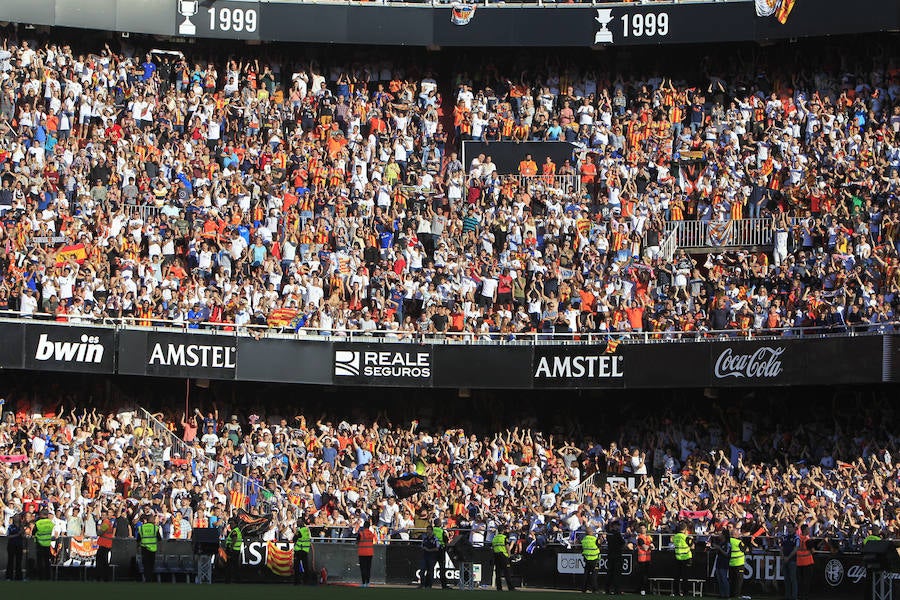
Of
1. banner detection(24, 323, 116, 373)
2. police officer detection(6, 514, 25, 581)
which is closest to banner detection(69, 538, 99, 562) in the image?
police officer detection(6, 514, 25, 581)

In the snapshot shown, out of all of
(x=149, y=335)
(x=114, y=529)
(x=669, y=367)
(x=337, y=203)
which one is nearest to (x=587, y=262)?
(x=669, y=367)

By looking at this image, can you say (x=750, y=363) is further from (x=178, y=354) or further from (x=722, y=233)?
(x=178, y=354)

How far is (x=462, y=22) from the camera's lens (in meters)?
44.2

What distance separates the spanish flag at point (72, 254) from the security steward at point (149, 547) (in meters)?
8.20

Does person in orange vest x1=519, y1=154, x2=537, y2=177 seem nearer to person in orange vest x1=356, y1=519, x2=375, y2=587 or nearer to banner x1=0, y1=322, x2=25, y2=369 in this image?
banner x1=0, y1=322, x2=25, y2=369

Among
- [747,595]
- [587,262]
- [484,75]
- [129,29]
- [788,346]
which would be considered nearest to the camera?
[747,595]

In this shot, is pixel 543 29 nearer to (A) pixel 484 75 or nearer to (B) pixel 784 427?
(A) pixel 484 75

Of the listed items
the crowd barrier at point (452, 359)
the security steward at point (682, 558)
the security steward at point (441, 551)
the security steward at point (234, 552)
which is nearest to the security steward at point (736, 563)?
the security steward at point (682, 558)

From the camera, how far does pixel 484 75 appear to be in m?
45.9

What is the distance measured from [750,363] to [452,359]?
6.62m

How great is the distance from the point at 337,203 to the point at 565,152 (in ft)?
21.2

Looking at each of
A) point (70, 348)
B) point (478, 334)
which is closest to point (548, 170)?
point (478, 334)

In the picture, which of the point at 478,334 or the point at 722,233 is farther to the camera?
the point at 722,233

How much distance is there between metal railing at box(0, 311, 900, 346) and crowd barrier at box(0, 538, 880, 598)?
6290 mm
